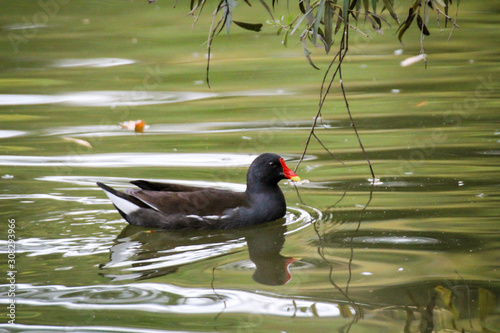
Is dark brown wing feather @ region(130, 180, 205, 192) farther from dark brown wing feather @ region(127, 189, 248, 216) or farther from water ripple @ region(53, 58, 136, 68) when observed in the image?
water ripple @ region(53, 58, 136, 68)

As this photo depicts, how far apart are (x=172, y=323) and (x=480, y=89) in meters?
7.74

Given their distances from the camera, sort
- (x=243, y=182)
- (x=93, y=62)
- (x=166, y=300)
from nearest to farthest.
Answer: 1. (x=166, y=300)
2. (x=243, y=182)
3. (x=93, y=62)

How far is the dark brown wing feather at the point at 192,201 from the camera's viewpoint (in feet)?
23.1

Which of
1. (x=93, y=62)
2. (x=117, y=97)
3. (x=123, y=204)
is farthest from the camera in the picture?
(x=93, y=62)

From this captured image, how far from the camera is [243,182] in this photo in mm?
8164

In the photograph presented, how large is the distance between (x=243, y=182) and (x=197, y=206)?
1.20 metres

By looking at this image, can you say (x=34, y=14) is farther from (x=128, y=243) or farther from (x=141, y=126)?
(x=128, y=243)

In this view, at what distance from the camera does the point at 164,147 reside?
31.1 ft

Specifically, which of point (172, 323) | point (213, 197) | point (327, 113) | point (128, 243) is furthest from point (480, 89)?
point (172, 323)

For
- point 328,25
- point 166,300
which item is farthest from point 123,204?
point 328,25

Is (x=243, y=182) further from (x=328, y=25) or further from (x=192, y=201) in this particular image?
(x=328, y=25)

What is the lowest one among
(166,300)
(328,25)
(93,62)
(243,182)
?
(243,182)

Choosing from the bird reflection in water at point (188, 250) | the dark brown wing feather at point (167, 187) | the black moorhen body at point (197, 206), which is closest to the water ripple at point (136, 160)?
the dark brown wing feather at point (167, 187)

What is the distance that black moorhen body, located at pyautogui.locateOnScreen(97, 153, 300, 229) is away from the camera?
7.02 m
